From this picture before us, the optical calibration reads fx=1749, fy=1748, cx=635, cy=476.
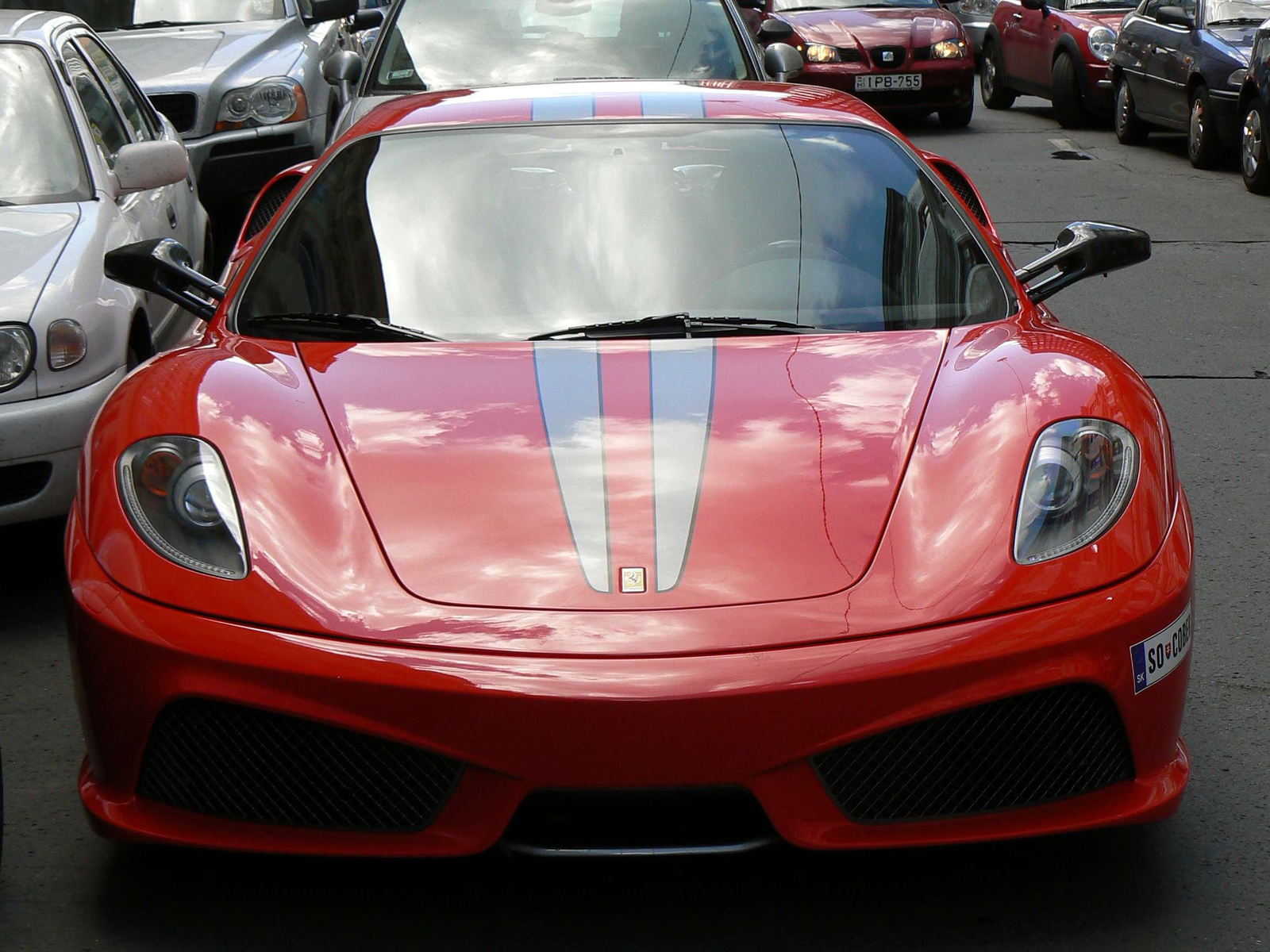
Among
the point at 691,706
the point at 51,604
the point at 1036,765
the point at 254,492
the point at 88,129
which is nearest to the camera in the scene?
the point at 691,706

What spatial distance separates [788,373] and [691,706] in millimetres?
990

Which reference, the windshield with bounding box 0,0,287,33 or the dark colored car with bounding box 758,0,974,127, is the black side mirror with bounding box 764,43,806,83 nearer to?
the windshield with bounding box 0,0,287,33

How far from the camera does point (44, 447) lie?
4512mm

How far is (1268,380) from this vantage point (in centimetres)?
695

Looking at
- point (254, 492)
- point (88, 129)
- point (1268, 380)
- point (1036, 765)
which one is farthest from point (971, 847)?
point (1268, 380)

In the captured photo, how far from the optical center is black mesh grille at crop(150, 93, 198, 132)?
8.53 meters

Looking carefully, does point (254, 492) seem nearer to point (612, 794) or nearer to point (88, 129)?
point (612, 794)

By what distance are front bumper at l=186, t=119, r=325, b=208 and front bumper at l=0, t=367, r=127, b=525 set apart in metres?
4.22

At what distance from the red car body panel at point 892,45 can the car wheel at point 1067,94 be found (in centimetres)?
97

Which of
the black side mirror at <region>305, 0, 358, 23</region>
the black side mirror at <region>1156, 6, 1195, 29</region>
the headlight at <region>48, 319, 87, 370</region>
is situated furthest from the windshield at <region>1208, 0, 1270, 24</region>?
the headlight at <region>48, 319, 87, 370</region>

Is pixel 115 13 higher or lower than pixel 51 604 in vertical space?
higher

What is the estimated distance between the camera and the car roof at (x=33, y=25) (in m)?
5.92

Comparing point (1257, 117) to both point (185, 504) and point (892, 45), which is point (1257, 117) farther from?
point (185, 504)

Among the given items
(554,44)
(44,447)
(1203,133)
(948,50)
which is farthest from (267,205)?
(948,50)
